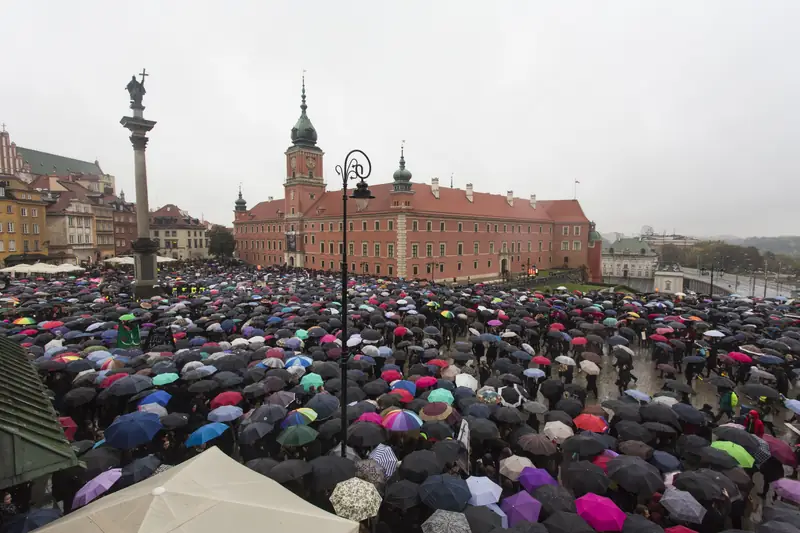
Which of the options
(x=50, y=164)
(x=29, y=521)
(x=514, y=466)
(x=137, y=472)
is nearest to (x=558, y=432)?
(x=514, y=466)

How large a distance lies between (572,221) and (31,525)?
69.9 m

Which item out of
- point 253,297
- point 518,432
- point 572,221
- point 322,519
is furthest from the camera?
point 572,221

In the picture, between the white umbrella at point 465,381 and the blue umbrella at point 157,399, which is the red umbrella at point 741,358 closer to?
the white umbrella at point 465,381

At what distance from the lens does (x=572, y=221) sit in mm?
66688

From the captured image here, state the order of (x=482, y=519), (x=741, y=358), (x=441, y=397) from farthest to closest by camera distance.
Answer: (x=741, y=358) → (x=441, y=397) → (x=482, y=519)

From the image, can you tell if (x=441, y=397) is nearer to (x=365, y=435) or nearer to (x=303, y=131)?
(x=365, y=435)

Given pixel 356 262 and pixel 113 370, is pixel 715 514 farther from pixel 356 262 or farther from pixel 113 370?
pixel 356 262

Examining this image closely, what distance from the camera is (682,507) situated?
253 inches

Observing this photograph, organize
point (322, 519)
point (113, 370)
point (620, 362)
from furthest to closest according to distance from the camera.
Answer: point (620, 362) < point (113, 370) < point (322, 519)

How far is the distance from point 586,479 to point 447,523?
9.09ft

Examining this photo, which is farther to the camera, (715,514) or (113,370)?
(113,370)

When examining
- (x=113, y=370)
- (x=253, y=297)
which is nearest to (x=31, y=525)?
(x=113, y=370)

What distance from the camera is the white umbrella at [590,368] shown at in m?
13.3

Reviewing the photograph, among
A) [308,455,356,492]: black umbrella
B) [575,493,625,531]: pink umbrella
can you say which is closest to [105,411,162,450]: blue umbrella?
[308,455,356,492]: black umbrella
